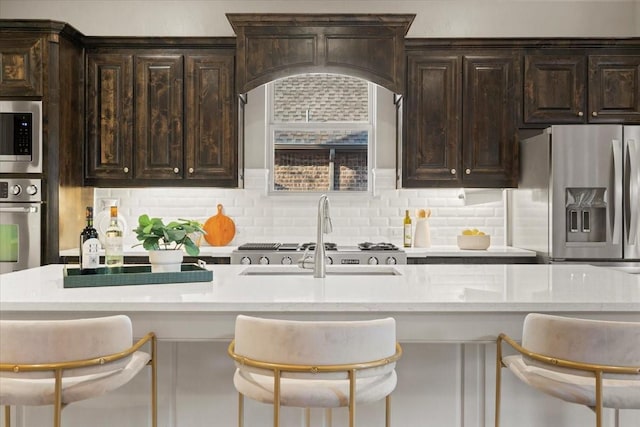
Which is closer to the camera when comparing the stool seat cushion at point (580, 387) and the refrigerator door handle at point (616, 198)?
the stool seat cushion at point (580, 387)

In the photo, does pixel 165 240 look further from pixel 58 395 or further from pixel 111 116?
pixel 111 116

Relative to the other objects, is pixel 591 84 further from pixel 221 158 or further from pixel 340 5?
pixel 221 158

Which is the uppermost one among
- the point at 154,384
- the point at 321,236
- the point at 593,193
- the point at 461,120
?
the point at 461,120

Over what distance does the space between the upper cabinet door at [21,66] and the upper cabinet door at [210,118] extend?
42.1 inches

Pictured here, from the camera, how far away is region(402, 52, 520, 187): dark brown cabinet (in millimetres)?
4312

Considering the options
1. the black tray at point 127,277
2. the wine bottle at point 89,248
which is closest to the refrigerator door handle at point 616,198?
the black tray at point 127,277

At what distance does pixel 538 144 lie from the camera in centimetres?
396

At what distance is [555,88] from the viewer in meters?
4.28

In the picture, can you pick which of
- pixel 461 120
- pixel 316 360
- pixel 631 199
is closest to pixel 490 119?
pixel 461 120

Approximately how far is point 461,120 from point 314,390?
3228mm

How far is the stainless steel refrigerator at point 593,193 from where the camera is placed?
12.4 feet

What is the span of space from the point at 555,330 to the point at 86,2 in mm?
4719

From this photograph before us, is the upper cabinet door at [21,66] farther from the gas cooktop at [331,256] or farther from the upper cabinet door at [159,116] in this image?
the gas cooktop at [331,256]

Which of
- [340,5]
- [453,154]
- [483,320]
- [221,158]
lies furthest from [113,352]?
[340,5]
